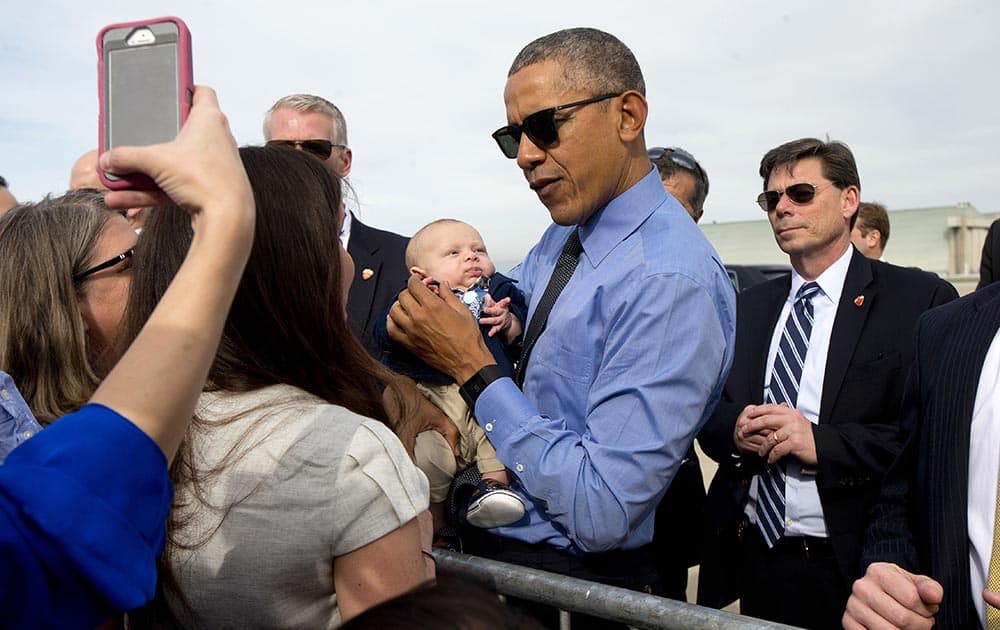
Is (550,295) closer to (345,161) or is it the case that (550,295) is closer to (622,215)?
(622,215)

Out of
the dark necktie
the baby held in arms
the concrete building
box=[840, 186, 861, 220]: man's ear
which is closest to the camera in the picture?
the dark necktie

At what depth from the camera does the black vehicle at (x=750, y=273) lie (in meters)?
11.3

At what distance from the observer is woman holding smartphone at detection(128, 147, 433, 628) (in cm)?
153

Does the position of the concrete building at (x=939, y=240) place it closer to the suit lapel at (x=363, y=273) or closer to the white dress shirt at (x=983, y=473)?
the suit lapel at (x=363, y=273)

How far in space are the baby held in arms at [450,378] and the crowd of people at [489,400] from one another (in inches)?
0.4

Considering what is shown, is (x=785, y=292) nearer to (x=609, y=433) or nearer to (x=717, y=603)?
(x=717, y=603)

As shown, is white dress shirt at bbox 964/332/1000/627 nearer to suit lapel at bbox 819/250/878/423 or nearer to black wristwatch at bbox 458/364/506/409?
black wristwatch at bbox 458/364/506/409

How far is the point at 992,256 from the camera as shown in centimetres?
611

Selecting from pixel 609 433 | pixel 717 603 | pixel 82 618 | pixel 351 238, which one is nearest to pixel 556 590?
pixel 609 433

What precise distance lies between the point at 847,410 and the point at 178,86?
2979 mm

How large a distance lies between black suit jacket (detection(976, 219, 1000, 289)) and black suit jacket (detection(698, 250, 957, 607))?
2904 millimetres

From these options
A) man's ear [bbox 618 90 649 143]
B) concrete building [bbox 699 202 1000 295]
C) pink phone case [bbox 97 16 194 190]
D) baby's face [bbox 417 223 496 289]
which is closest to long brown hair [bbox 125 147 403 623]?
pink phone case [bbox 97 16 194 190]

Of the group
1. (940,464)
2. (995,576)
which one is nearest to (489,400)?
(940,464)

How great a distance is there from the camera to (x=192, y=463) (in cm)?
160
